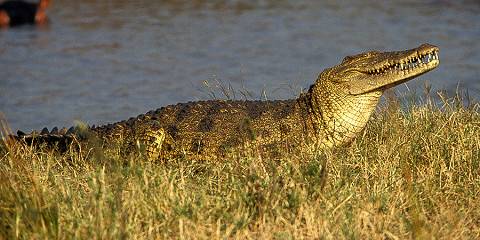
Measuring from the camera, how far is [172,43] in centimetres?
1585

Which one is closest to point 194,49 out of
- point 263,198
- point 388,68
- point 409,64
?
point 388,68

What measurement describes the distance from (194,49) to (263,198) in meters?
10.0

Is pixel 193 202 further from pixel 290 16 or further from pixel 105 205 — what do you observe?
pixel 290 16

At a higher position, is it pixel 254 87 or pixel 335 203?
pixel 335 203

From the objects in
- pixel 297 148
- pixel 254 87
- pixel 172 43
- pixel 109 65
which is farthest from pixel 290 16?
pixel 297 148

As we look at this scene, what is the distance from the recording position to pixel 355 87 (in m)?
7.50

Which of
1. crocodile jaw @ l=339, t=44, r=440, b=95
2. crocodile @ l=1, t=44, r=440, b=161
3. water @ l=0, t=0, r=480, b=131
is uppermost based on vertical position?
crocodile jaw @ l=339, t=44, r=440, b=95

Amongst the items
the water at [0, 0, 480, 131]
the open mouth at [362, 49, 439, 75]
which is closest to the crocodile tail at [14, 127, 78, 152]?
the open mouth at [362, 49, 439, 75]

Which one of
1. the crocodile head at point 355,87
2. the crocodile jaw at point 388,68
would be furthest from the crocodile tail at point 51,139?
the crocodile jaw at point 388,68

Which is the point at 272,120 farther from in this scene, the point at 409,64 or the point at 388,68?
the point at 409,64

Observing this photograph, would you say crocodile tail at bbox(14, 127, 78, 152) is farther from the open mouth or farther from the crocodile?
the open mouth

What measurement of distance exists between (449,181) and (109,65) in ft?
29.6

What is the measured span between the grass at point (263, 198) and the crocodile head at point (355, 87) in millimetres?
815

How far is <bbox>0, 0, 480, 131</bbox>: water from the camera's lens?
12.0 m
